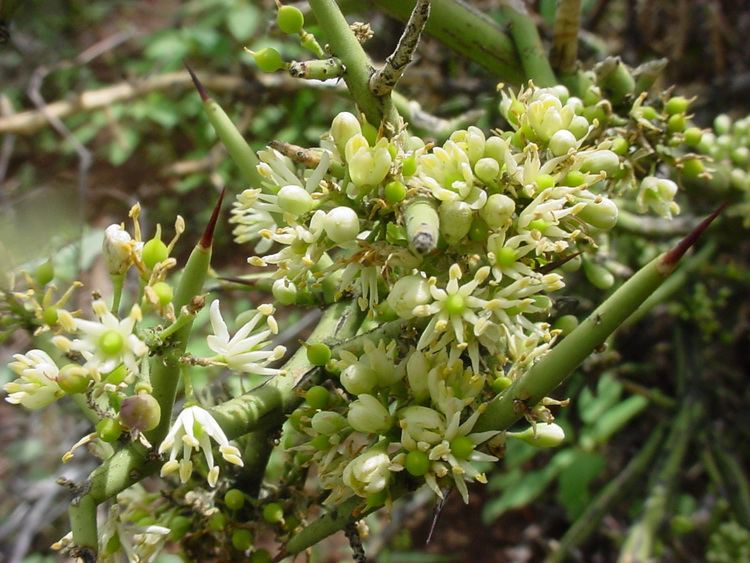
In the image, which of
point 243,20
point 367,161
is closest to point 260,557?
point 367,161

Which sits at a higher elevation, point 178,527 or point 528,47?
point 528,47

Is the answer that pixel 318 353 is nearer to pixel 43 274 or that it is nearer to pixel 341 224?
pixel 341 224

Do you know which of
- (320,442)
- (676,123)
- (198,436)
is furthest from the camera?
(676,123)

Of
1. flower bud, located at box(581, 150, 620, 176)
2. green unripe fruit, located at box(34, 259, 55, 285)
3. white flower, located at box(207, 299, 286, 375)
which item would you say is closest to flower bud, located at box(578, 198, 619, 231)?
flower bud, located at box(581, 150, 620, 176)

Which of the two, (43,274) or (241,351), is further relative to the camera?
(43,274)

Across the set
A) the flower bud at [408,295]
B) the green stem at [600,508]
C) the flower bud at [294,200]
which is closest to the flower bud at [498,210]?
the flower bud at [408,295]

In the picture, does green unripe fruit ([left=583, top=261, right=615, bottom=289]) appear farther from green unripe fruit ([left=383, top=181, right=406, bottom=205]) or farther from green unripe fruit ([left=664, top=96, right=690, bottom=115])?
green unripe fruit ([left=383, top=181, right=406, bottom=205])
